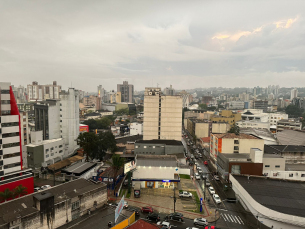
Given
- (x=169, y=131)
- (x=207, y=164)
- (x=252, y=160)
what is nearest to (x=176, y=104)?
(x=169, y=131)

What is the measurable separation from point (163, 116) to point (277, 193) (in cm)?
4100

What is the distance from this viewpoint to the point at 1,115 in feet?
113

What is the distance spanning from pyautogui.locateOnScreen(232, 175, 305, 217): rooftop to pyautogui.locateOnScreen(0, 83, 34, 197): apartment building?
36365 mm

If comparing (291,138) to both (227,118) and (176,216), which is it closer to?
(227,118)

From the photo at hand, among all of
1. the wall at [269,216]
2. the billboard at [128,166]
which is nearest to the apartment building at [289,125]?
the wall at [269,216]

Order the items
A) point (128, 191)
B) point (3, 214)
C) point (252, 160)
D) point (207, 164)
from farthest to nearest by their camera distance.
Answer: point (207, 164)
point (252, 160)
point (128, 191)
point (3, 214)

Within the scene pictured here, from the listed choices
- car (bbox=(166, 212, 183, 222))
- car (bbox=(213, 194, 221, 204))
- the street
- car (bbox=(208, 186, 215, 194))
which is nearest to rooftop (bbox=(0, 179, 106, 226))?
car (bbox=(166, 212, 183, 222))

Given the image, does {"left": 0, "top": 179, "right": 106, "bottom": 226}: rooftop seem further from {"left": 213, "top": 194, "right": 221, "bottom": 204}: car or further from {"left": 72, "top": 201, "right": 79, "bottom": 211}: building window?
{"left": 213, "top": 194, "right": 221, "bottom": 204}: car

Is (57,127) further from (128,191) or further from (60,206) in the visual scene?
(60,206)

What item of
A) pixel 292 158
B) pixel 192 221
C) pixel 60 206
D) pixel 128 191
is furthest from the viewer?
pixel 292 158

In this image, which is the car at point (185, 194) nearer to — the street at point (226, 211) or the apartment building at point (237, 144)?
the street at point (226, 211)

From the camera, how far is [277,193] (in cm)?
3256

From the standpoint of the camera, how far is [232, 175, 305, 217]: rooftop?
2820 centimetres

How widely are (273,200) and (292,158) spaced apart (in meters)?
26.5
